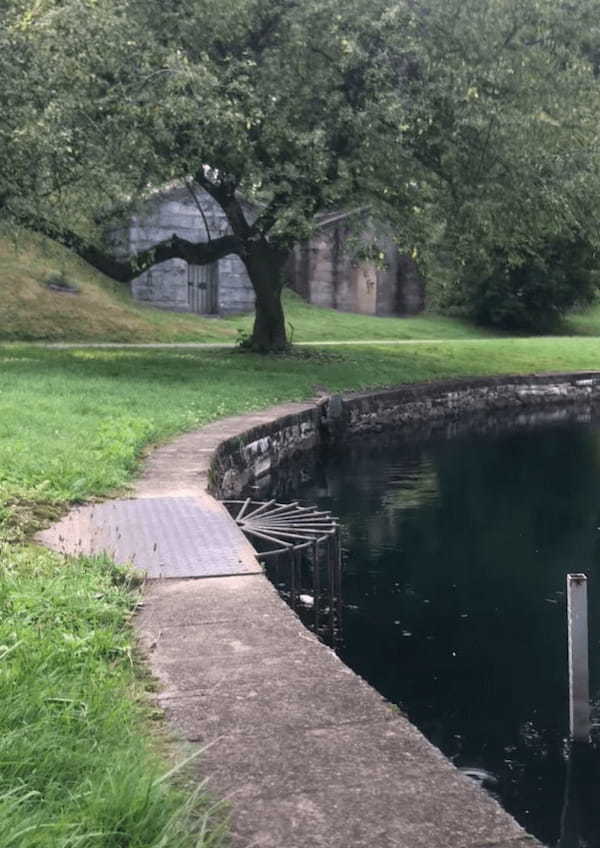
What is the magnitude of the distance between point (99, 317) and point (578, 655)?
25987 millimetres

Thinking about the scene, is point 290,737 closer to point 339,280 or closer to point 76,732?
point 76,732

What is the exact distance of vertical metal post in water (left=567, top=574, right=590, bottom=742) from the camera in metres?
6.30

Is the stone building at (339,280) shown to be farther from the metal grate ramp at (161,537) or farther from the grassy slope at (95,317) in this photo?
the metal grate ramp at (161,537)

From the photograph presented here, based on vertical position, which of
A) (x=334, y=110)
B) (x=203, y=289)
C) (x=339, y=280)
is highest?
(x=334, y=110)

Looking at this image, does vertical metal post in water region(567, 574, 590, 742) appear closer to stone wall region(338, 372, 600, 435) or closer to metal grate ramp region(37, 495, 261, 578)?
metal grate ramp region(37, 495, 261, 578)

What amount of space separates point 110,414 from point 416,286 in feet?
99.5

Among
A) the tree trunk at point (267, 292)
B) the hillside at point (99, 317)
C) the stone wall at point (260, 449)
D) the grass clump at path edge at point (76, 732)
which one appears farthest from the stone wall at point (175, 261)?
the grass clump at path edge at point (76, 732)

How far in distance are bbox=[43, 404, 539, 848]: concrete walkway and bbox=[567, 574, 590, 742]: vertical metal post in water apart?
1.80 meters

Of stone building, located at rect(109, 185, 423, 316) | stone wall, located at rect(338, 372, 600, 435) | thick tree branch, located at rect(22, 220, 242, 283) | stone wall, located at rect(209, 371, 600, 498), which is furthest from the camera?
stone building, located at rect(109, 185, 423, 316)

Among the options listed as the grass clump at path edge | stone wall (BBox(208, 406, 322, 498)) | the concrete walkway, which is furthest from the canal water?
the grass clump at path edge

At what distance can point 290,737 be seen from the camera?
396 centimetres

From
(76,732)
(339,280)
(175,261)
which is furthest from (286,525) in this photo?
(339,280)

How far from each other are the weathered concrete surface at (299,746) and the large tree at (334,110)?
1397 centimetres

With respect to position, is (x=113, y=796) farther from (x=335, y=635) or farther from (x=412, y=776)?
(x=335, y=635)
